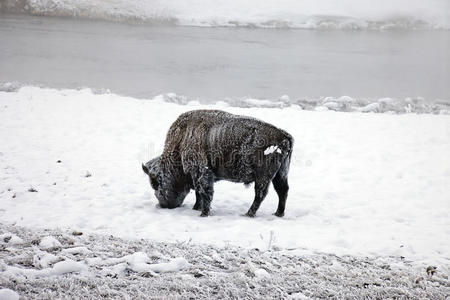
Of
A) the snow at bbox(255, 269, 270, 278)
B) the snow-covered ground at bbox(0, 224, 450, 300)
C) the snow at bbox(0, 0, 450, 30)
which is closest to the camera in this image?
the snow-covered ground at bbox(0, 224, 450, 300)

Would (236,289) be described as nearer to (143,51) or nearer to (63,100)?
(63,100)

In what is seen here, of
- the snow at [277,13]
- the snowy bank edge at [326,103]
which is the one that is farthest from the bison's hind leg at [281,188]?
the snow at [277,13]

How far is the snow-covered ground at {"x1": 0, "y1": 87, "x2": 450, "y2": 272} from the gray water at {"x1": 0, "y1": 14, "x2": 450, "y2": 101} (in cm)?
749

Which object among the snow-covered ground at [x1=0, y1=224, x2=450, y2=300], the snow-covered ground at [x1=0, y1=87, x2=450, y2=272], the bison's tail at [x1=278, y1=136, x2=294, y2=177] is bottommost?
the snow-covered ground at [x1=0, y1=87, x2=450, y2=272]

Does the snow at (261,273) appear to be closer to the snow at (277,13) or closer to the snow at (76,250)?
the snow at (76,250)

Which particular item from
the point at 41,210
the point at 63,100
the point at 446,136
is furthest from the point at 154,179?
the point at 63,100

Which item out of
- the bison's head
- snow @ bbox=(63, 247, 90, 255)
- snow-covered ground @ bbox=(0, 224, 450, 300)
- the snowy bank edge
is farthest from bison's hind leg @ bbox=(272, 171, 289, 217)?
the snowy bank edge

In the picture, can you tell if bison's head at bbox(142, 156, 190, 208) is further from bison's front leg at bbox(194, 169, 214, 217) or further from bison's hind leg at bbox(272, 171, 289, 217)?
bison's hind leg at bbox(272, 171, 289, 217)

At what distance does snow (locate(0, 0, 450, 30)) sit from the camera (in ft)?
114

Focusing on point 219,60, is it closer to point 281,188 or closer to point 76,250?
point 281,188

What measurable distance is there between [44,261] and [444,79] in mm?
26539

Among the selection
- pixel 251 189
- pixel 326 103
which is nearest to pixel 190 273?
pixel 251 189

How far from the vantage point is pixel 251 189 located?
9.10 metres

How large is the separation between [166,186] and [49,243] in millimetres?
2676
